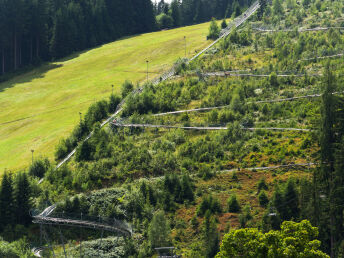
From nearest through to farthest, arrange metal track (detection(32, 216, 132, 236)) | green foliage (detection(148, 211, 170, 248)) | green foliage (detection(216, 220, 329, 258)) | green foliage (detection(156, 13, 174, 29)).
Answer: green foliage (detection(216, 220, 329, 258))
metal track (detection(32, 216, 132, 236))
green foliage (detection(148, 211, 170, 248))
green foliage (detection(156, 13, 174, 29))

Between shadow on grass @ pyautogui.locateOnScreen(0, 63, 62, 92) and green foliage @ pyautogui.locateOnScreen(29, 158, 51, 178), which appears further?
shadow on grass @ pyautogui.locateOnScreen(0, 63, 62, 92)

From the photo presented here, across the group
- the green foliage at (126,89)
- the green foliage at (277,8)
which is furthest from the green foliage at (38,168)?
the green foliage at (277,8)

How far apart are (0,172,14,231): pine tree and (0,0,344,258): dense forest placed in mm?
130

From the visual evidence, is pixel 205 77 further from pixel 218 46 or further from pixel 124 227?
pixel 124 227

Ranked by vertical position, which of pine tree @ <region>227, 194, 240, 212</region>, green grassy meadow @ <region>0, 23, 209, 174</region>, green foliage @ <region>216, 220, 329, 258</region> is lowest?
pine tree @ <region>227, 194, 240, 212</region>

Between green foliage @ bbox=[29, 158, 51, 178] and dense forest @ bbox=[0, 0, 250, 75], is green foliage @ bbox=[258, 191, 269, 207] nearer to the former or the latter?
green foliage @ bbox=[29, 158, 51, 178]

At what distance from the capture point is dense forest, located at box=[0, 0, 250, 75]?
140000 mm

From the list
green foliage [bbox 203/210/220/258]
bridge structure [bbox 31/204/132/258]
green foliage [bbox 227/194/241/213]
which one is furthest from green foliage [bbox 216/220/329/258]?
bridge structure [bbox 31/204/132/258]

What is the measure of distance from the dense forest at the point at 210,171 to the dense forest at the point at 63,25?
180 feet

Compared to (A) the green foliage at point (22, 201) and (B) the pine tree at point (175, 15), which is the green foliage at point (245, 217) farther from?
(B) the pine tree at point (175, 15)

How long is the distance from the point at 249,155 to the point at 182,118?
56.4 ft

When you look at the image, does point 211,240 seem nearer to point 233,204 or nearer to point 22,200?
point 233,204

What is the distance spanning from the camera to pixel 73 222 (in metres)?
52.8

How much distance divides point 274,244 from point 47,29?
12020 cm
